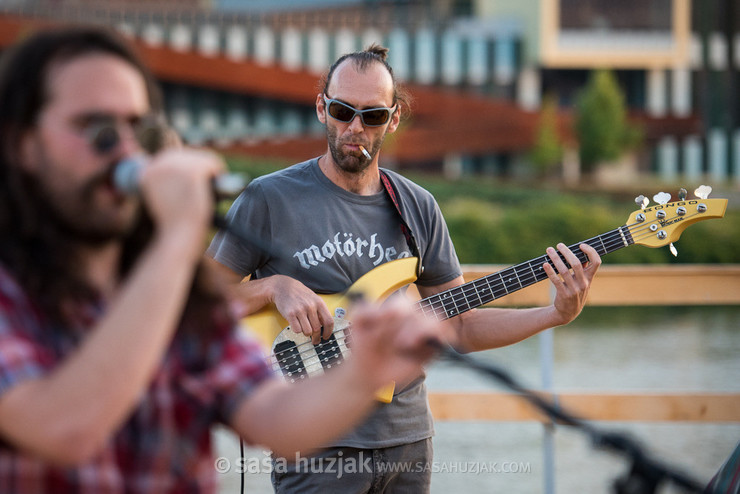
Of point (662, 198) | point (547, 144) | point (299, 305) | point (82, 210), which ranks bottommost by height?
point (547, 144)

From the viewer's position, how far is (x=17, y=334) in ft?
4.37

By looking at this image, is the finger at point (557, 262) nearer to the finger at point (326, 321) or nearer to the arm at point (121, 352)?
the finger at point (326, 321)

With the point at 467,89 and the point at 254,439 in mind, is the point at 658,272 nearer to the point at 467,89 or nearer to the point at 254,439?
the point at 254,439

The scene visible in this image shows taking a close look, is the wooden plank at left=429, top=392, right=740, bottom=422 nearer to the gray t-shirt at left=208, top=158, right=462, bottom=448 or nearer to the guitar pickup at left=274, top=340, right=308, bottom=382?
the gray t-shirt at left=208, top=158, right=462, bottom=448

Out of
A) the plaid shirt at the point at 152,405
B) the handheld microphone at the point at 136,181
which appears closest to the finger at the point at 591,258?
the plaid shirt at the point at 152,405

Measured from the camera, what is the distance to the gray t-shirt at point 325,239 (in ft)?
10.2

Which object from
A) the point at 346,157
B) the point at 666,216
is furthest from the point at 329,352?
the point at 666,216


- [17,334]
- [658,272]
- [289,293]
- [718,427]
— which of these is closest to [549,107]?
[718,427]

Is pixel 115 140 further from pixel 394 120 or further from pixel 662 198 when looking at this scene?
pixel 662 198

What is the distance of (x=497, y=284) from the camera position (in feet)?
11.4

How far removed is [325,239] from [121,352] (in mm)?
1914

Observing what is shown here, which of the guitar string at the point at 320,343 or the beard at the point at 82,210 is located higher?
the beard at the point at 82,210

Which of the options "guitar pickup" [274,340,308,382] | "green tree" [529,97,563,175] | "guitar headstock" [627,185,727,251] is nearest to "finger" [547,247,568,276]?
"guitar headstock" [627,185,727,251]

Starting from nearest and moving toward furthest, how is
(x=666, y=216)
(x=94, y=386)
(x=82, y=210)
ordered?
(x=94, y=386) < (x=82, y=210) < (x=666, y=216)
